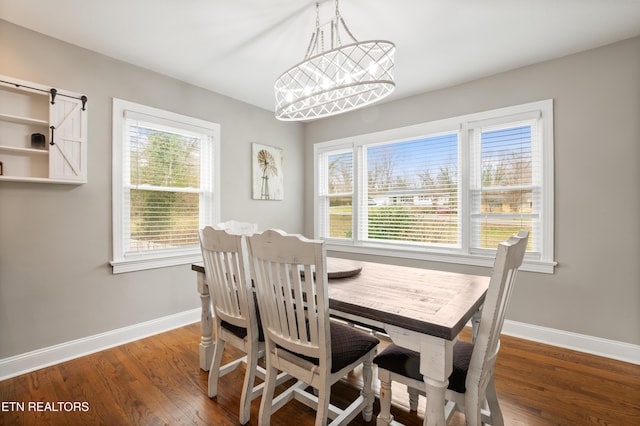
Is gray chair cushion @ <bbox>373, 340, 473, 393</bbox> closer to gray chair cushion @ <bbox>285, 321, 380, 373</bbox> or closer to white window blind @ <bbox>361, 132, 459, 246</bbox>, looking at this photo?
gray chair cushion @ <bbox>285, 321, 380, 373</bbox>

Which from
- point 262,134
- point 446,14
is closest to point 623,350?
point 446,14

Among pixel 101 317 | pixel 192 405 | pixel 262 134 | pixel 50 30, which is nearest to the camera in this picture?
pixel 192 405

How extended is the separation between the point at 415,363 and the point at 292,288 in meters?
0.71

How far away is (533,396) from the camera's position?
77.2 inches

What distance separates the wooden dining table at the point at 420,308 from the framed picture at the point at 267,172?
77.6 inches

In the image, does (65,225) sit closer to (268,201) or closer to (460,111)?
(268,201)

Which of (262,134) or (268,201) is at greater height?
(262,134)

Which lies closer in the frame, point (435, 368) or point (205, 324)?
point (435, 368)

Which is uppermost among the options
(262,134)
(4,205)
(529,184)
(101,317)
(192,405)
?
(262,134)

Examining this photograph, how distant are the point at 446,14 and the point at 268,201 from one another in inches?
112

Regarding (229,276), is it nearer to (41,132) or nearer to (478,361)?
(478,361)

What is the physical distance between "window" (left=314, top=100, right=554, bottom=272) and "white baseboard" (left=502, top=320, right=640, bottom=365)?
1.93ft

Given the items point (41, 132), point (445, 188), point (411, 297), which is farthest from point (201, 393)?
point (445, 188)

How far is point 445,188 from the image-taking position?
337cm
